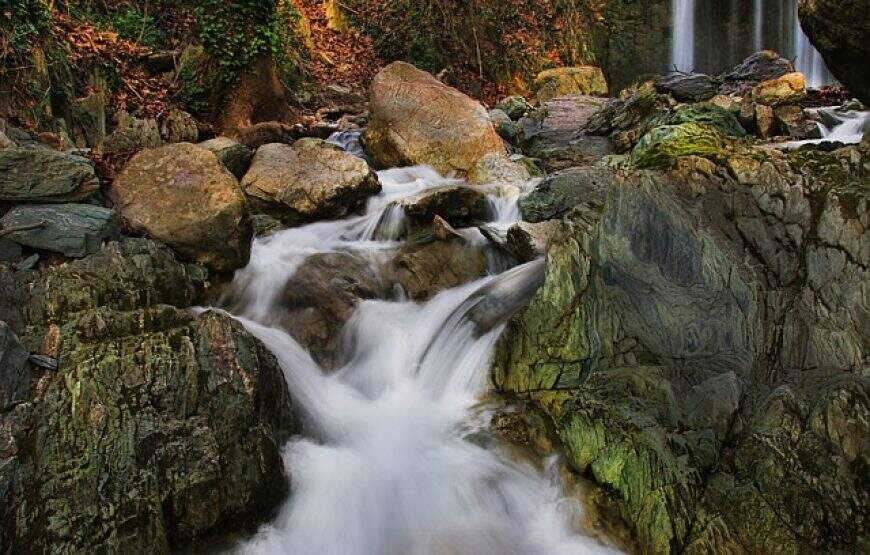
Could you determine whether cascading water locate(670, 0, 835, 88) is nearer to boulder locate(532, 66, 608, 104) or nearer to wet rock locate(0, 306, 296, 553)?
boulder locate(532, 66, 608, 104)

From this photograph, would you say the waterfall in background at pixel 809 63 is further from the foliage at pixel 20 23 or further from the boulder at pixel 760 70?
the foliage at pixel 20 23

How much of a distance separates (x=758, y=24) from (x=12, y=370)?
2284 cm

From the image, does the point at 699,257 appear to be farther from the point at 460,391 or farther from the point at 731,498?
the point at 460,391

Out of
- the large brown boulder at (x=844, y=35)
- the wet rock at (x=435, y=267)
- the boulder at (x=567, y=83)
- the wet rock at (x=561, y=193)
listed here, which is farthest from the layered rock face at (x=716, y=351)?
the boulder at (x=567, y=83)

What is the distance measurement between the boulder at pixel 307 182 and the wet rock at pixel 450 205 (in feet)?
2.76

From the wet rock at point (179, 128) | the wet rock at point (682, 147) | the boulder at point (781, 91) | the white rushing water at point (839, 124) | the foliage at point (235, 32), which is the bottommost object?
the white rushing water at point (839, 124)

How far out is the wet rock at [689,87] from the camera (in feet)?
44.2

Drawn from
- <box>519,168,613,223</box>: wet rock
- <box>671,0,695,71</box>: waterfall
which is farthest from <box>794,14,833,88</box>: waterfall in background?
<box>519,168,613,223</box>: wet rock

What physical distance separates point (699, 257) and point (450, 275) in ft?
10.5

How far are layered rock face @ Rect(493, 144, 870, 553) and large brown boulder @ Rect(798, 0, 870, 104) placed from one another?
107cm

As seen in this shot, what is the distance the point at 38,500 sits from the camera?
338 cm

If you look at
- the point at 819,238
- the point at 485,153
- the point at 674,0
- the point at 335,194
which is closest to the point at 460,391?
the point at 819,238

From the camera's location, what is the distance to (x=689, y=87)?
13.9 metres

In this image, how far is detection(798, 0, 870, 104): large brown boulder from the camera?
4.79 meters
